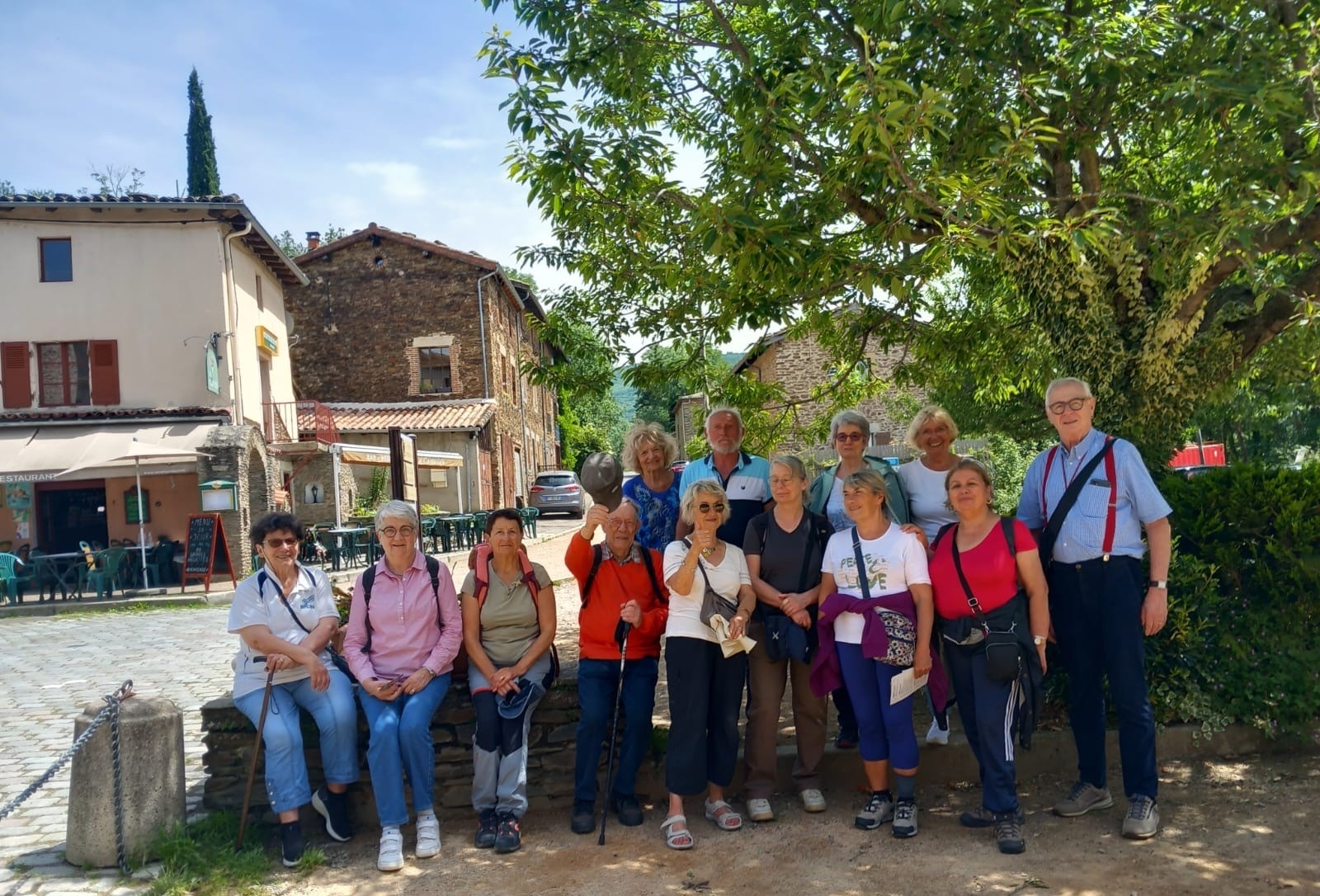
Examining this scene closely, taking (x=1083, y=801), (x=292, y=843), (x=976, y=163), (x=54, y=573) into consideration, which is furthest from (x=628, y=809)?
(x=54, y=573)

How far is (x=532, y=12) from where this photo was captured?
6.36 meters

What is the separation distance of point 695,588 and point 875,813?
133cm

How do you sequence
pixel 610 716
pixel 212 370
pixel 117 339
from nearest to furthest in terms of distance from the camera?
1. pixel 610 716
2. pixel 212 370
3. pixel 117 339

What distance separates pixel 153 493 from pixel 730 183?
18.0 meters

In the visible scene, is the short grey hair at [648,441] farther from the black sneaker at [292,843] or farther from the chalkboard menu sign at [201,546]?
the chalkboard menu sign at [201,546]

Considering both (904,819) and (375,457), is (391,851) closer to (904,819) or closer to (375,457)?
(904,819)

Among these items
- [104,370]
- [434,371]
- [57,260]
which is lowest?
[104,370]

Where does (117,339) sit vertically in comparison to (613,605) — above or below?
above

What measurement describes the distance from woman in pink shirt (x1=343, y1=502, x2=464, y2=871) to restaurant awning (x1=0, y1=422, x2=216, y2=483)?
44.6 feet

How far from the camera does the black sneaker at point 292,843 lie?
4555 millimetres

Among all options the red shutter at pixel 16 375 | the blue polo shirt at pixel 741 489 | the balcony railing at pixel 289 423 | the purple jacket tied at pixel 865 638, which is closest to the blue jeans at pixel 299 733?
the blue polo shirt at pixel 741 489

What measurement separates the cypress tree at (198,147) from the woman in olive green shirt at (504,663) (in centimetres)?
3266

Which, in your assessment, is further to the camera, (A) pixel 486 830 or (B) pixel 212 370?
(B) pixel 212 370

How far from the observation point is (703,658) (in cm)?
477
